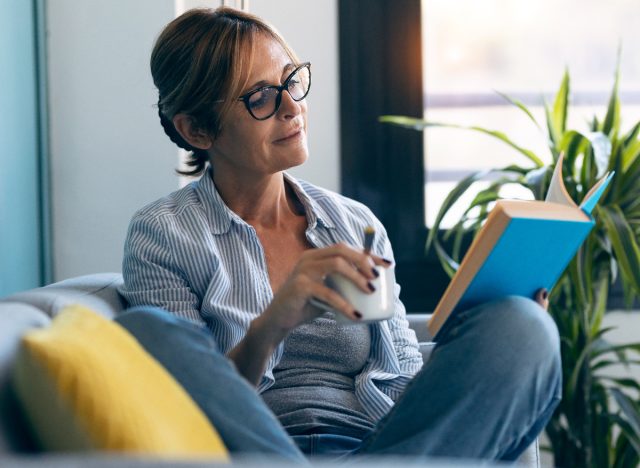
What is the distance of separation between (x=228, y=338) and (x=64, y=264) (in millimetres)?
1035

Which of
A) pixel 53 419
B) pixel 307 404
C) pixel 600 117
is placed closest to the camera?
pixel 53 419

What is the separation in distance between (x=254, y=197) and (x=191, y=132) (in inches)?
7.5

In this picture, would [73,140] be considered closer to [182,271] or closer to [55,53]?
[55,53]

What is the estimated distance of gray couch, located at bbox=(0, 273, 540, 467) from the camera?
0.79m

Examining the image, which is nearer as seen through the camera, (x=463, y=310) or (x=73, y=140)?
(x=463, y=310)

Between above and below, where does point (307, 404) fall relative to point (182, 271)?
below

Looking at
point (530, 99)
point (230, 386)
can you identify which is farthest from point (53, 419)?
point (530, 99)

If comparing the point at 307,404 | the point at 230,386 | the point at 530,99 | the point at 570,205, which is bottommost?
the point at 307,404

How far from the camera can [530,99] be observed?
305 centimetres

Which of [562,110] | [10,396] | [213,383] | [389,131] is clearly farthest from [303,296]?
[389,131]

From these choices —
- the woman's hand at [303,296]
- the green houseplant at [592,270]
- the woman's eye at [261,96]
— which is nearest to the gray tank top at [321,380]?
the woman's hand at [303,296]

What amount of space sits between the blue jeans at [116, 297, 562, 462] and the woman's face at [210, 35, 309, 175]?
55 centimetres

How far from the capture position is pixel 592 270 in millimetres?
2516

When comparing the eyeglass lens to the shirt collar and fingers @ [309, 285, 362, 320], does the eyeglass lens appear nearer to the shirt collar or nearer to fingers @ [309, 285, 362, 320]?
the shirt collar
